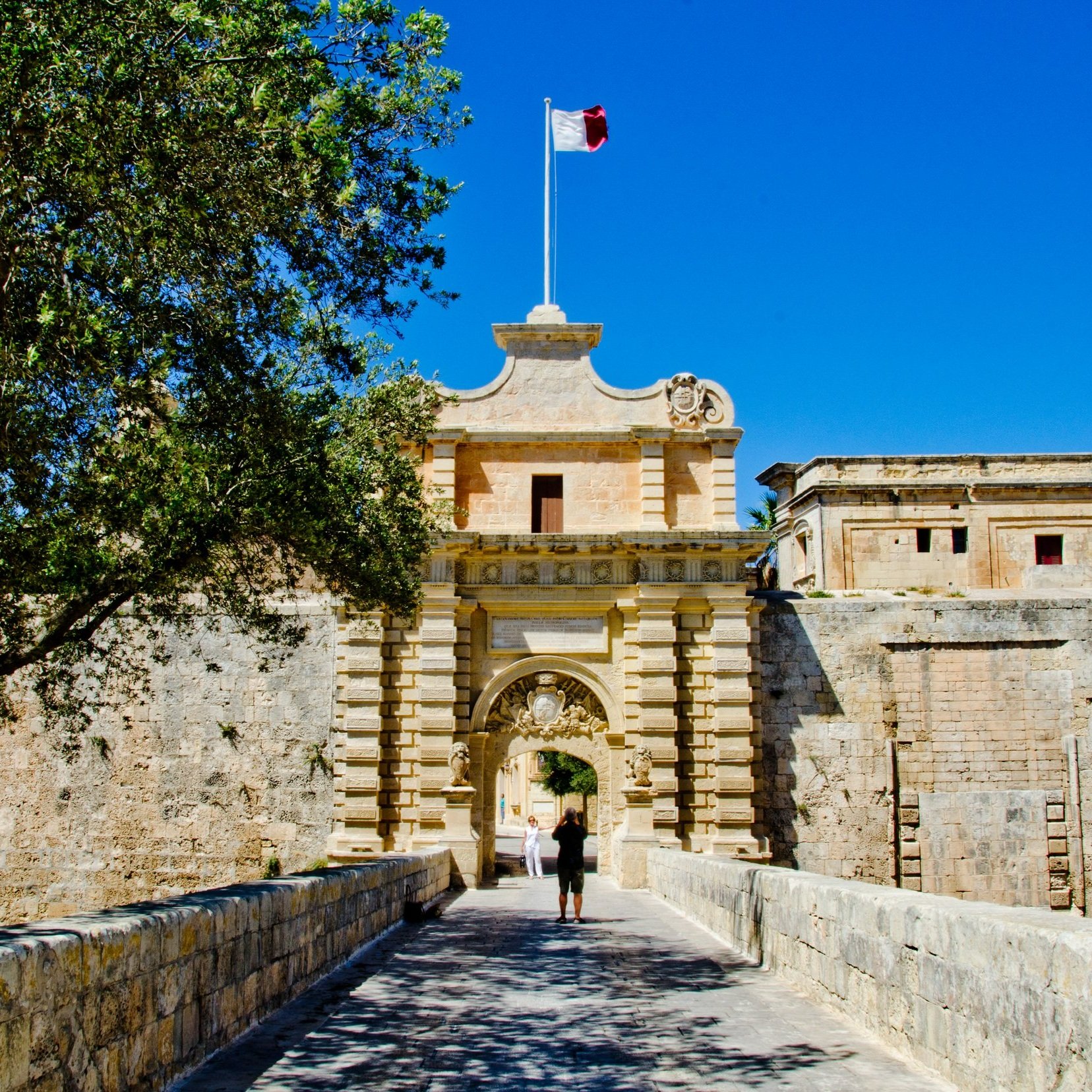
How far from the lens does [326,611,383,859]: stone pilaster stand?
20.0 meters

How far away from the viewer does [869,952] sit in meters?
6.61

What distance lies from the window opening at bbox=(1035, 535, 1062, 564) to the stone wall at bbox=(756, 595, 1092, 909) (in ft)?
24.6

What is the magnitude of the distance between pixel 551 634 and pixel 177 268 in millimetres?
12459

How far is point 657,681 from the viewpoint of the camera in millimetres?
20359

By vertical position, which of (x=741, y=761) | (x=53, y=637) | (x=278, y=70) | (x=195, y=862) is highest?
(x=278, y=70)

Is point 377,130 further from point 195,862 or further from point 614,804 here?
point 195,862

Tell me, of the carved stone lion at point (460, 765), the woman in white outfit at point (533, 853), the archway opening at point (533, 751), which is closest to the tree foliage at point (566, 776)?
the woman in white outfit at point (533, 853)

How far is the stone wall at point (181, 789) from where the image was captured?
2075cm

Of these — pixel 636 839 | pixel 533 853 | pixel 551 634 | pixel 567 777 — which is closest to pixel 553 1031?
pixel 636 839

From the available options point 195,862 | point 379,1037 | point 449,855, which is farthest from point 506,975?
point 195,862

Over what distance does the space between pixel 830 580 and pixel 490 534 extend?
11.5 meters

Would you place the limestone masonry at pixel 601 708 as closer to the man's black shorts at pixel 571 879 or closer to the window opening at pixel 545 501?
the window opening at pixel 545 501

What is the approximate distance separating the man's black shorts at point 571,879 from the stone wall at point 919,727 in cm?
786

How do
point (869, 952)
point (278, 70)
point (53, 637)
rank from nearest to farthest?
point (869, 952) → point (278, 70) → point (53, 637)
